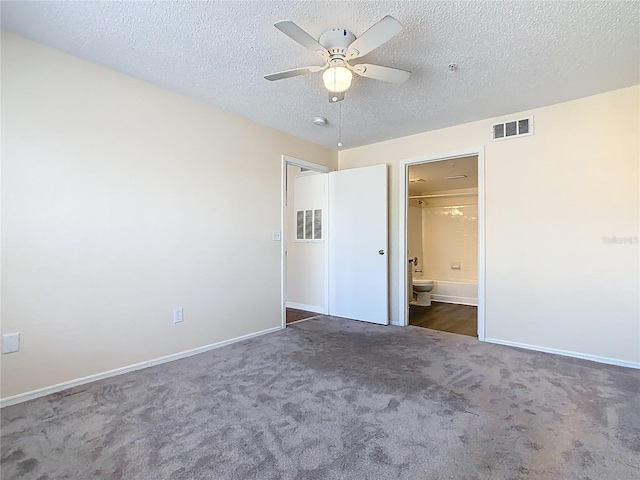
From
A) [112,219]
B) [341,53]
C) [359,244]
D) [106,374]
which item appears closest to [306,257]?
[359,244]

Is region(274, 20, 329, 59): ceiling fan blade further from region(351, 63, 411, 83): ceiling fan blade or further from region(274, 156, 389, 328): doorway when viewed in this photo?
region(274, 156, 389, 328): doorway

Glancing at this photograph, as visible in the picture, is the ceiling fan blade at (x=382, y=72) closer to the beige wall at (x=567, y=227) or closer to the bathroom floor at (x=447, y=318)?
the beige wall at (x=567, y=227)

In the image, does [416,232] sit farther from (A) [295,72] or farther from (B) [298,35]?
(B) [298,35]

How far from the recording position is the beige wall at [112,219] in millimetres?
2154

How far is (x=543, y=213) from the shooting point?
10.4 feet

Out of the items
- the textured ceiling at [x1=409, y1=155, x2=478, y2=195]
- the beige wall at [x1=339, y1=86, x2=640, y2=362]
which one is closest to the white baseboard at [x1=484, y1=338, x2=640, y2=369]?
the beige wall at [x1=339, y1=86, x2=640, y2=362]

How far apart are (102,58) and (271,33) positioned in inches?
51.6

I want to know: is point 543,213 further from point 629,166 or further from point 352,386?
point 352,386

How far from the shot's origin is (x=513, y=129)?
3.33 m

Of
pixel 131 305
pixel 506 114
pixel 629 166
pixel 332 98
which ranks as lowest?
pixel 131 305

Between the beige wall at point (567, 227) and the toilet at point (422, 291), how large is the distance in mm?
2275

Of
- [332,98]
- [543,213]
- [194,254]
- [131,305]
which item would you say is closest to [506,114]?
[543,213]

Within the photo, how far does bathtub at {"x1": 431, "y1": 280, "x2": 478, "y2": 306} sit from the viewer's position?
5.96 m

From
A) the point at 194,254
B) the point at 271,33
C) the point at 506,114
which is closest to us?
the point at 271,33
